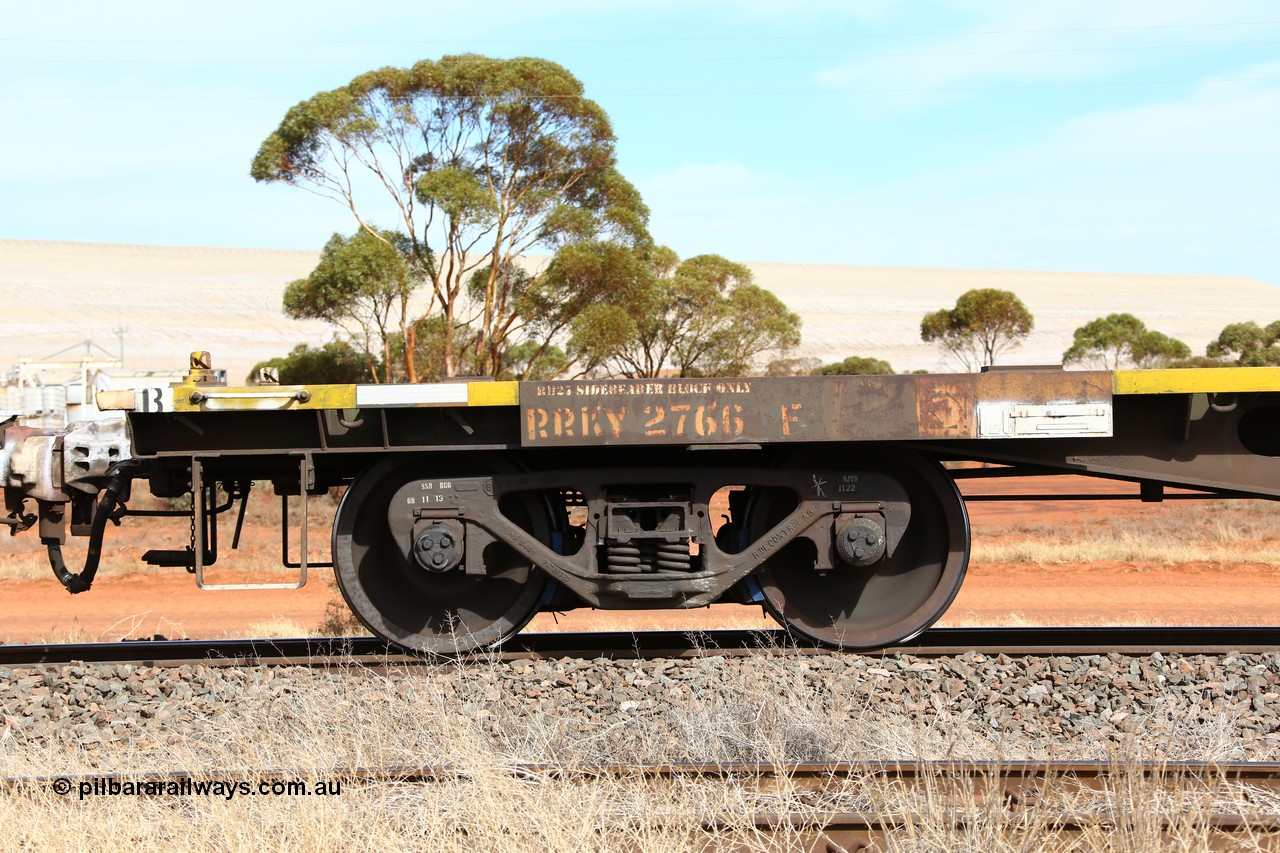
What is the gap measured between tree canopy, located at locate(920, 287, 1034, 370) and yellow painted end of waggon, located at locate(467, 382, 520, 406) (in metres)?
47.2

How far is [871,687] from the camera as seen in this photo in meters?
6.12

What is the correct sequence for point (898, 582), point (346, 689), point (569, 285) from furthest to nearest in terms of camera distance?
point (569, 285)
point (898, 582)
point (346, 689)

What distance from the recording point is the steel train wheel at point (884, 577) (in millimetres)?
6789

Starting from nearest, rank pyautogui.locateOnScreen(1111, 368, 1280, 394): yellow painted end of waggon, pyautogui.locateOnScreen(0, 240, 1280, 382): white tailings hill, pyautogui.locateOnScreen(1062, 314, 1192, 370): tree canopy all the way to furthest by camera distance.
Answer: pyautogui.locateOnScreen(1111, 368, 1280, 394): yellow painted end of waggon → pyautogui.locateOnScreen(1062, 314, 1192, 370): tree canopy → pyautogui.locateOnScreen(0, 240, 1280, 382): white tailings hill

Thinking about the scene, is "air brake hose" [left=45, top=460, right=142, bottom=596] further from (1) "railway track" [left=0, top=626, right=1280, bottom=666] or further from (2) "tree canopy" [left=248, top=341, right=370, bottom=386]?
(2) "tree canopy" [left=248, top=341, right=370, bottom=386]

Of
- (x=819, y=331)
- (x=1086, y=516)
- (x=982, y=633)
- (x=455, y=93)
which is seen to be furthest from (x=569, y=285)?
(x=819, y=331)

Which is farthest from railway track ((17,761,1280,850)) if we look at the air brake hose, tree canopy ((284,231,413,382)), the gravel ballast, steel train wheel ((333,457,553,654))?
tree canopy ((284,231,413,382))

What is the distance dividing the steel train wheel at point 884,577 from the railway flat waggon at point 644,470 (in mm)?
14

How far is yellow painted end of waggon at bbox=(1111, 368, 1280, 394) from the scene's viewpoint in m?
6.12

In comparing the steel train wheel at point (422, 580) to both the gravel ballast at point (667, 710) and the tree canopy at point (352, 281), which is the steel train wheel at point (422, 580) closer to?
the gravel ballast at point (667, 710)

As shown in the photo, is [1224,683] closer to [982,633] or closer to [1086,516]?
[982,633]

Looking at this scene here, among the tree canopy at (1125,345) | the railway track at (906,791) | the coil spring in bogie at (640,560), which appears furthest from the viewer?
the tree canopy at (1125,345)

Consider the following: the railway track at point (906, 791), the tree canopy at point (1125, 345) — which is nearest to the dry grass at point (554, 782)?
the railway track at point (906, 791)

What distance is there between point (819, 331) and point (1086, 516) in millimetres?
76189
